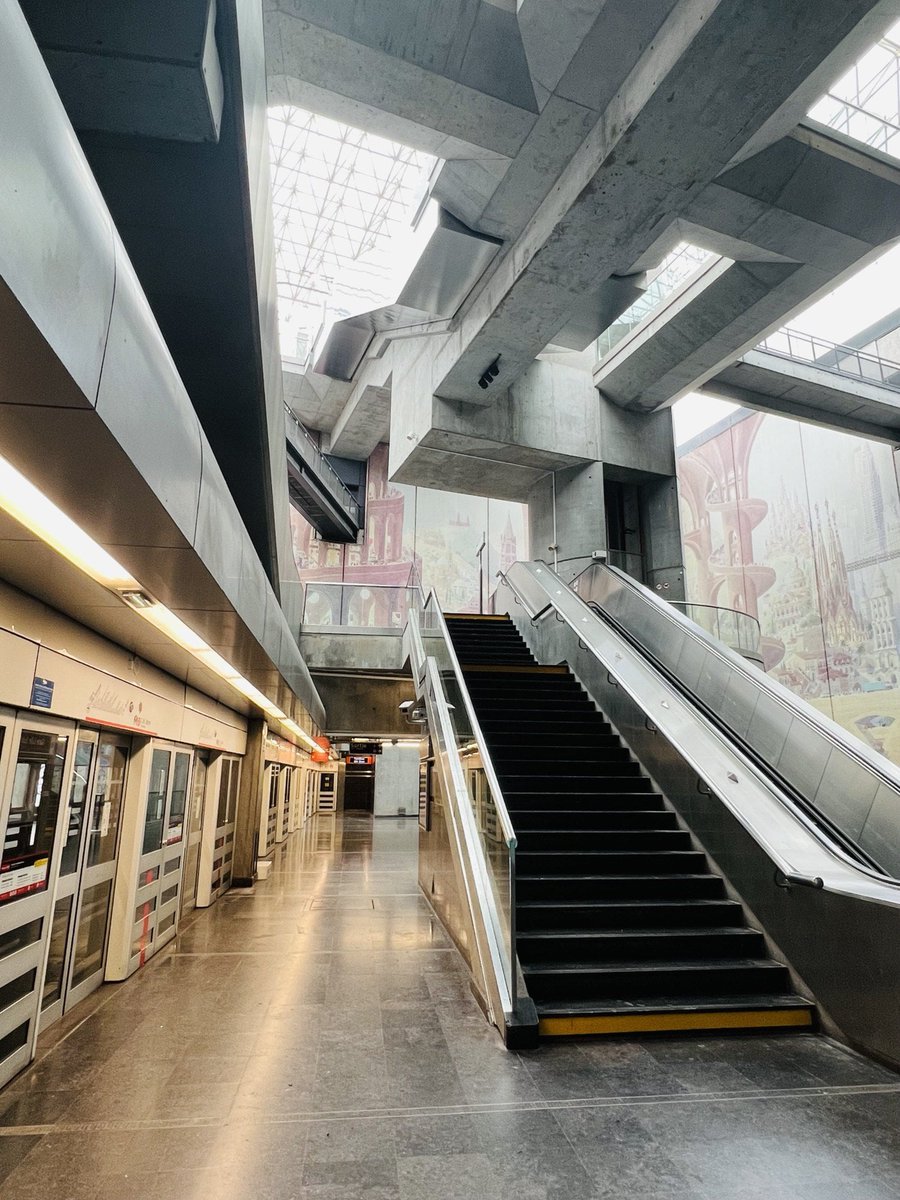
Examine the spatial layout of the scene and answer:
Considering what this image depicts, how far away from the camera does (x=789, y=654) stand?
50.7 ft

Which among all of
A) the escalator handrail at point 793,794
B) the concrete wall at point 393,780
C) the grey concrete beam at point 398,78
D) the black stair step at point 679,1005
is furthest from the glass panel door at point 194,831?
the concrete wall at point 393,780

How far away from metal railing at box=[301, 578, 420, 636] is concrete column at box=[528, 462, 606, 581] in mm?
3144

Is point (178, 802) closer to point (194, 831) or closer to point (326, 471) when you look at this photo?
point (194, 831)

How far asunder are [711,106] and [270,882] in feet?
36.8

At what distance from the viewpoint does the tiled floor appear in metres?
2.67

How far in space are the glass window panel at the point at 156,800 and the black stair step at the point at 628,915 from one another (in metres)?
3.31

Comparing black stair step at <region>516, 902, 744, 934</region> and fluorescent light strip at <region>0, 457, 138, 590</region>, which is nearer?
fluorescent light strip at <region>0, 457, 138, 590</region>

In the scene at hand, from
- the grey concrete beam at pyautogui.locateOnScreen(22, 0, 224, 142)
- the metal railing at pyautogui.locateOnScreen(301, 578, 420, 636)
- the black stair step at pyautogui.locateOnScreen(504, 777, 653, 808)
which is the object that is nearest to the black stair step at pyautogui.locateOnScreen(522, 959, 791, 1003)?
the black stair step at pyautogui.locateOnScreen(504, 777, 653, 808)

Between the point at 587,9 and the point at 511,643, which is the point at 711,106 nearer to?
the point at 587,9

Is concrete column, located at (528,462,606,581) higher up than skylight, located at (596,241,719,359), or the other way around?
skylight, located at (596,241,719,359)

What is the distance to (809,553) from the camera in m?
15.2

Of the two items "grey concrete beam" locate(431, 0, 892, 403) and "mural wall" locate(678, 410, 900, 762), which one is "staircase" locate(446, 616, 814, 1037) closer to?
"grey concrete beam" locate(431, 0, 892, 403)

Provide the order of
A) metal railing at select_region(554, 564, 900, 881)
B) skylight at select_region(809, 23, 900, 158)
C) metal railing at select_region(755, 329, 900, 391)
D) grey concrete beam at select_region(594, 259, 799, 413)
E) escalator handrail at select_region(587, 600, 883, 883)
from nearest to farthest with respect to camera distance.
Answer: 1. escalator handrail at select_region(587, 600, 883, 883)
2. metal railing at select_region(554, 564, 900, 881)
3. grey concrete beam at select_region(594, 259, 799, 413)
4. skylight at select_region(809, 23, 900, 158)
5. metal railing at select_region(755, 329, 900, 391)

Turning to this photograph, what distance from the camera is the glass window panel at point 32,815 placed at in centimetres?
374
